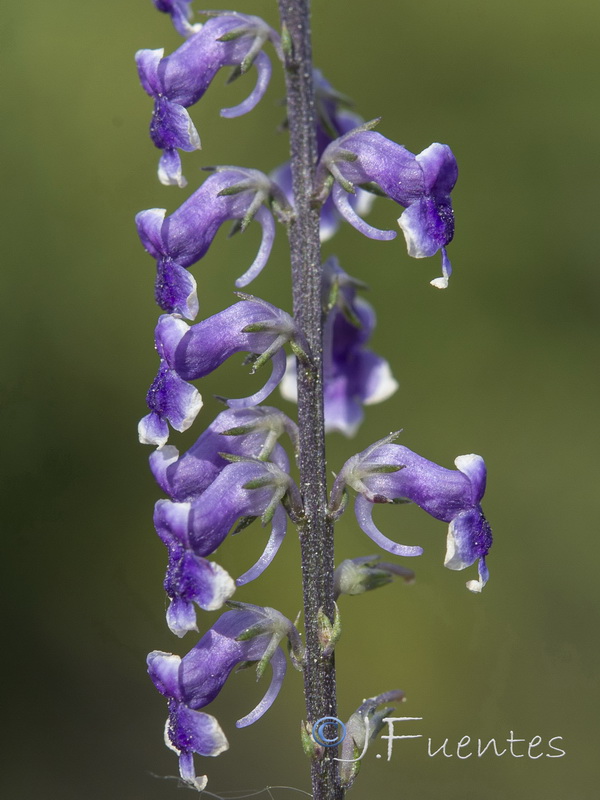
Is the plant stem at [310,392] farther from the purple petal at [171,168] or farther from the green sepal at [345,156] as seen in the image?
the purple petal at [171,168]

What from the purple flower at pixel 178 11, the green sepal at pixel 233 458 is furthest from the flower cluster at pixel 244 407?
the purple flower at pixel 178 11

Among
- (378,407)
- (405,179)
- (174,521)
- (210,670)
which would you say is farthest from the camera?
(378,407)

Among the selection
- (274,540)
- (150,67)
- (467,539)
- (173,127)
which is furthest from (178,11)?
(467,539)

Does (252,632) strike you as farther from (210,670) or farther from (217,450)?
(217,450)

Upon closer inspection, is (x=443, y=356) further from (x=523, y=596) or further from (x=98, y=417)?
(x=98, y=417)

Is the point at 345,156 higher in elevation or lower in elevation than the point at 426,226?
higher
